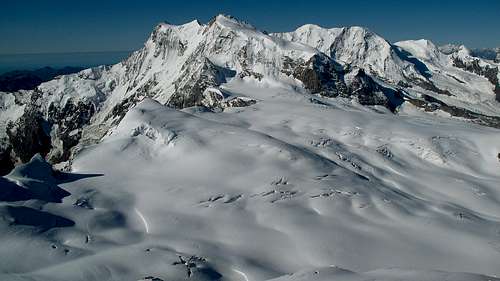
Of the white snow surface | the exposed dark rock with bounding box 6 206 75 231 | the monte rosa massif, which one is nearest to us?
the monte rosa massif

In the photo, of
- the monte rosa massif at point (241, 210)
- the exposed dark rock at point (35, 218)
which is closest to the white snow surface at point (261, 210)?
the monte rosa massif at point (241, 210)

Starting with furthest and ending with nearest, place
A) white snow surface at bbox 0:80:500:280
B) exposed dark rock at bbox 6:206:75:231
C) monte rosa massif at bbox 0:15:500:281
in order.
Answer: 1. exposed dark rock at bbox 6:206:75:231
2. white snow surface at bbox 0:80:500:280
3. monte rosa massif at bbox 0:15:500:281

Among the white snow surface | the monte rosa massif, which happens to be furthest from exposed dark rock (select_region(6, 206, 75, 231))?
the white snow surface

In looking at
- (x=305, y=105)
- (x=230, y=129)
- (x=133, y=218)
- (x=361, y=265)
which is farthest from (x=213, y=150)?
(x=305, y=105)

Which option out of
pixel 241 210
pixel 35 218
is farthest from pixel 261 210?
pixel 35 218

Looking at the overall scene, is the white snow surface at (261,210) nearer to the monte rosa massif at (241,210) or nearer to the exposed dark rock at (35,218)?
the monte rosa massif at (241,210)

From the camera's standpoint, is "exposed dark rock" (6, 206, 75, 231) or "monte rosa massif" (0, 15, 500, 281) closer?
"monte rosa massif" (0, 15, 500, 281)

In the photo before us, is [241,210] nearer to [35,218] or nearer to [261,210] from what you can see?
[261,210]

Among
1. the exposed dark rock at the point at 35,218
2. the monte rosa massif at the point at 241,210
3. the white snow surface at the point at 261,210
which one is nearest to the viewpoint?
the monte rosa massif at the point at 241,210

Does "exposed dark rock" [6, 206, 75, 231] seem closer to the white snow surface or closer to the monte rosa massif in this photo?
the monte rosa massif

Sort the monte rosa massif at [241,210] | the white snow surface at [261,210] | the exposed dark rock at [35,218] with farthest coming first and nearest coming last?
the exposed dark rock at [35,218] → the white snow surface at [261,210] → the monte rosa massif at [241,210]

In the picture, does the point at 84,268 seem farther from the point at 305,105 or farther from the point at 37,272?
the point at 305,105
